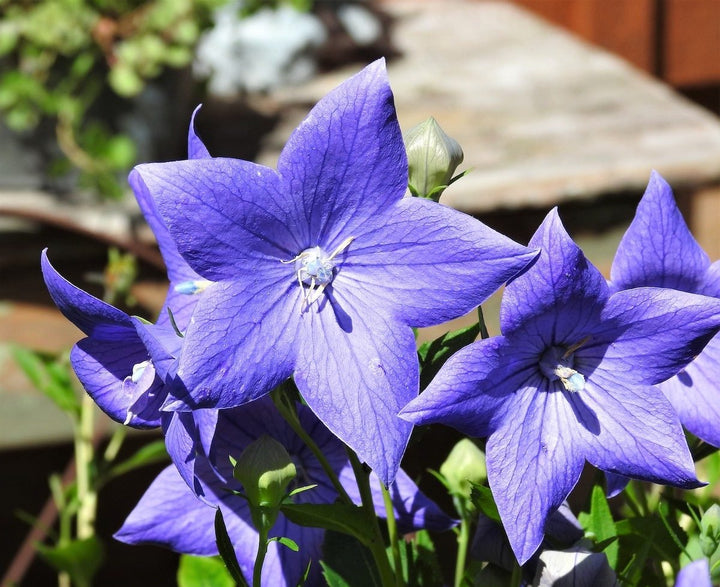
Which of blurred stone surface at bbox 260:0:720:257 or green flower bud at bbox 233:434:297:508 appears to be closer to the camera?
green flower bud at bbox 233:434:297:508

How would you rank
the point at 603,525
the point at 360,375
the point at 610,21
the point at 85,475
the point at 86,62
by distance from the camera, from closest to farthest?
the point at 360,375, the point at 603,525, the point at 85,475, the point at 86,62, the point at 610,21

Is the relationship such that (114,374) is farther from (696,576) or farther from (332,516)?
(696,576)

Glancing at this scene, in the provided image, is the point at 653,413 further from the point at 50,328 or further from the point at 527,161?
the point at 527,161

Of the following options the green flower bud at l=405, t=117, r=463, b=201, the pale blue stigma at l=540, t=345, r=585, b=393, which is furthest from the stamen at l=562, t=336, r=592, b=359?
the green flower bud at l=405, t=117, r=463, b=201

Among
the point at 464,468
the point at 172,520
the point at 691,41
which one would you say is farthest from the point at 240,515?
the point at 691,41

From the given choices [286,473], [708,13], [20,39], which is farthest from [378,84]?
[708,13]

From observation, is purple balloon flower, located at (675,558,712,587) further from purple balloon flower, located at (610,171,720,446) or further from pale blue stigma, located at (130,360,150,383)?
pale blue stigma, located at (130,360,150,383)
